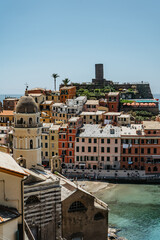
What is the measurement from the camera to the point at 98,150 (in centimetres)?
6981

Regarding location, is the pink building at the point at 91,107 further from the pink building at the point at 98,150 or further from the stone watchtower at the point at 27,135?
the stone watchtower at the point at 27,135

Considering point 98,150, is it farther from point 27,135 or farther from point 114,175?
point 27,135

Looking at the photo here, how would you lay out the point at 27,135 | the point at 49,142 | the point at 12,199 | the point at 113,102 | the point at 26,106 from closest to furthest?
the point at 12,199 → the point at 27,135 → the point at 26,106 → the point at 49,142 → the point at 113,102

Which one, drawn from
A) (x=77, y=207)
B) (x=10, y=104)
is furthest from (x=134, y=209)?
(x=10, y=104)

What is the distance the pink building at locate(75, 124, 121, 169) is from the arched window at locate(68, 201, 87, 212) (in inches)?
1394

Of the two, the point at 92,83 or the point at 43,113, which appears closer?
the point at 43,113

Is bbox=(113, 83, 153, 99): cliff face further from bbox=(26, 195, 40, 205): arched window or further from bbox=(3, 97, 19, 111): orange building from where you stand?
bbox=(26, 195, 40, 205): arched window

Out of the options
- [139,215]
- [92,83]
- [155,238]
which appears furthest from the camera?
[92,83]

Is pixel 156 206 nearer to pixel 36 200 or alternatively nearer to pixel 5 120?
pixel 36 200

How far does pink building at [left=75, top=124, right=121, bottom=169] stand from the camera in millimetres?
69500

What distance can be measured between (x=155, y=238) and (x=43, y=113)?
5643cm

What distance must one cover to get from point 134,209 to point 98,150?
20968 millimetres

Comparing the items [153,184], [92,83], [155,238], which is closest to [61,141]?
[153,184]

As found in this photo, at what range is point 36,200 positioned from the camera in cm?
3081
